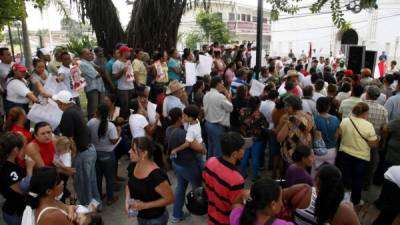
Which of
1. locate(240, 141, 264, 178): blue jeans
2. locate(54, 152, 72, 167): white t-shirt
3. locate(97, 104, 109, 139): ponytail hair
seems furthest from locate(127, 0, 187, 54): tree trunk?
locate(54, 152, 72, 167): white t-shirt

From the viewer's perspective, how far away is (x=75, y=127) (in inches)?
162

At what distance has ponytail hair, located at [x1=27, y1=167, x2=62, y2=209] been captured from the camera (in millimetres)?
2504

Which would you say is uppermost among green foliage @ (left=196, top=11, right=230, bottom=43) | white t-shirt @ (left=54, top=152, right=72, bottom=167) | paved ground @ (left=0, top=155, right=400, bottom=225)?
green foliage @ (left=196, top=11, right=230, bottom=43)

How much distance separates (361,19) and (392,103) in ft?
98.1

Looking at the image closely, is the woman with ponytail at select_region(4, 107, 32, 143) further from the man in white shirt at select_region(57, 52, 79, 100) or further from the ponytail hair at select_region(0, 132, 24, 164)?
the man in white shirt at select_region(57, 52, 79, 100)

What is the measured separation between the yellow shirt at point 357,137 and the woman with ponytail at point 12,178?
12.6 ft

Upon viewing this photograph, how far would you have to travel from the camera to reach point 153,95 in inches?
322

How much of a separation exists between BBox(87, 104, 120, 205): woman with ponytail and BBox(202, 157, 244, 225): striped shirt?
193cm

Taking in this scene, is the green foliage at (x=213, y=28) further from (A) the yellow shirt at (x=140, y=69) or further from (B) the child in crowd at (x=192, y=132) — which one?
(B) the child in crowd at (x=192, y=132)

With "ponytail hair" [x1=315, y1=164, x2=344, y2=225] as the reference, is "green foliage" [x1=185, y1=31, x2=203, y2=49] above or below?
above

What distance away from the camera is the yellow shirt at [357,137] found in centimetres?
462

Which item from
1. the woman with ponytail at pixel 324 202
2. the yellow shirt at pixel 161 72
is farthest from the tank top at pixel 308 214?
the yellow shirt at pixel 161 72

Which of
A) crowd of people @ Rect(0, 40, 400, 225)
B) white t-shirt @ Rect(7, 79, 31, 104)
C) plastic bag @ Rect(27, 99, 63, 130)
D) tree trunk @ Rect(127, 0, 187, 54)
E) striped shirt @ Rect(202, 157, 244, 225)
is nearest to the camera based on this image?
crowd of people @ Rect(0, 40, 400, 225)

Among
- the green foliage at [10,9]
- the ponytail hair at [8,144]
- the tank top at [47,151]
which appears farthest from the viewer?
the green foliage at [10,9]
